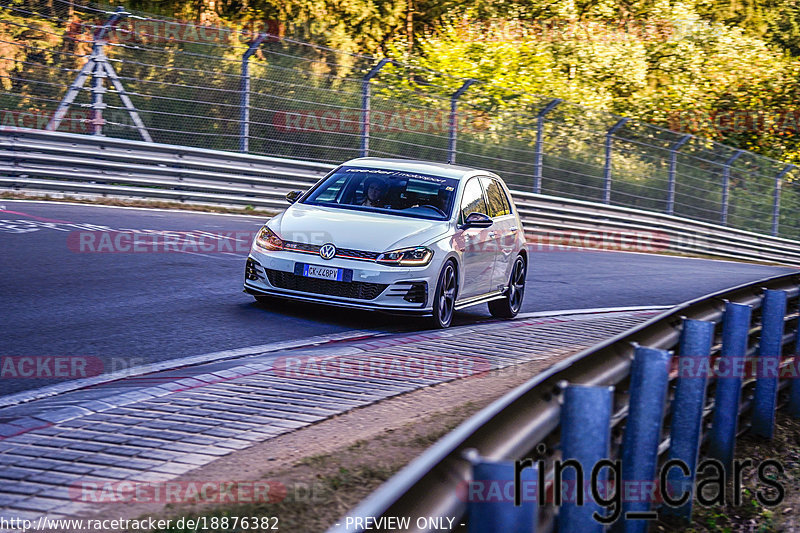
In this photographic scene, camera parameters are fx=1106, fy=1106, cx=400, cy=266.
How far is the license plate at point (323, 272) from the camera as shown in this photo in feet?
33.8

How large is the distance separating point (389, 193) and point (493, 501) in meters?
8.64

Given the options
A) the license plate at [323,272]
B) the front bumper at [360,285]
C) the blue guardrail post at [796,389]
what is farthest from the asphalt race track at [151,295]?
the blue guardrail post at [796,389]

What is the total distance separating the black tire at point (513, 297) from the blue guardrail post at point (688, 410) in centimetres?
671

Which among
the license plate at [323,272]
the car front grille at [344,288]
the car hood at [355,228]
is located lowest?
the car front grille at [344,288]

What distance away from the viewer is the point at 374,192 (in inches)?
454

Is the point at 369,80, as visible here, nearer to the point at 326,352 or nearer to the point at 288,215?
the point at 288,215

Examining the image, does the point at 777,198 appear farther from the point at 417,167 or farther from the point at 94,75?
the point at 417,167

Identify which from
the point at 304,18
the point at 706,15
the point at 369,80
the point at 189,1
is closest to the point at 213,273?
the point at 369,80

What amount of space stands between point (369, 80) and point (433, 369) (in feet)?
46.6

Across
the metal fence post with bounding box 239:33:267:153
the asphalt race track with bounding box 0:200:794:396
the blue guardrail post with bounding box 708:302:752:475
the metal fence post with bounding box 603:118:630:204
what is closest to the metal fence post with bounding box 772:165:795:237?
the metal fence post with bounding box 603:118:630:204

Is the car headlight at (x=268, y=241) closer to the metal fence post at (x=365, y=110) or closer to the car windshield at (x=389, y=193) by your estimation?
the car windshield at (x=389, y=193)

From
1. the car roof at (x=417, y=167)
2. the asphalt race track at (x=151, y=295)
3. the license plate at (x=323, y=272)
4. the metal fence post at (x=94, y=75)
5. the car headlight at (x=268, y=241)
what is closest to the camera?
the asphalt race track at (x=151, y=295)

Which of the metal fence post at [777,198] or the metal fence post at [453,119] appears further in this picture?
the metal fence post at [777,198]

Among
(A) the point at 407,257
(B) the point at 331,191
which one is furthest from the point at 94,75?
(A) the point at 407,257
